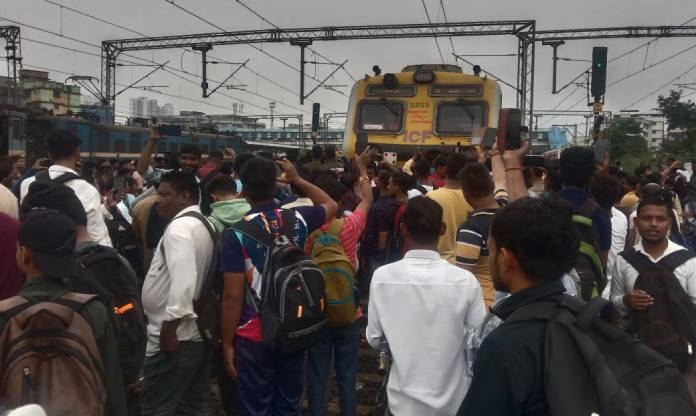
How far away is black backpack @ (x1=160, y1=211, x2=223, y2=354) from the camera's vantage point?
370 cm

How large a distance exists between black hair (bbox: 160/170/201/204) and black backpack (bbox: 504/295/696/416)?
2.61 meters

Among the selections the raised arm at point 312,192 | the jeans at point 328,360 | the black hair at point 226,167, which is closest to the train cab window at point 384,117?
the black hair at point 226,167

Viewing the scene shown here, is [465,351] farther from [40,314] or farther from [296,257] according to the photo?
[40,314]

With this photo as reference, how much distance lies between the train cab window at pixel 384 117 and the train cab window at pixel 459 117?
0.69m

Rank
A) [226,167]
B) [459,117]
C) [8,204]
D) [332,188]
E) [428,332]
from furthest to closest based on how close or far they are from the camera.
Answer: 1. [459,117]
2. [226,167]
3. [332,188]
4. [8,204]
5. [428,332]

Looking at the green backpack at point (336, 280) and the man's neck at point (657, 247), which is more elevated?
the man's neck at point (657, 247)

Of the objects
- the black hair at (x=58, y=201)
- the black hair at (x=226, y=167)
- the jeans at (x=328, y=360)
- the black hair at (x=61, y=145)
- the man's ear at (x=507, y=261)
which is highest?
the black hair at (x=61, y=145)

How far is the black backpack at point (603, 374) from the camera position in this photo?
1669mm

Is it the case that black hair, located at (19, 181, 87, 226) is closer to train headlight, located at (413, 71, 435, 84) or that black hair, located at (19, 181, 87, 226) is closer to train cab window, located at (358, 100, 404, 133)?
train cab window, located at (358, 100, 404, 133)

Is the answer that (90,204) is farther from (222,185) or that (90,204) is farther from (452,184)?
(452,184)

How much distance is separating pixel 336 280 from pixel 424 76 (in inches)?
335

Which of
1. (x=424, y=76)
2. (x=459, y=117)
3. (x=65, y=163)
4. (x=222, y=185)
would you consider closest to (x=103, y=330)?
(x=222, y=185)

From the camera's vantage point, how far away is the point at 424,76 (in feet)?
39.4

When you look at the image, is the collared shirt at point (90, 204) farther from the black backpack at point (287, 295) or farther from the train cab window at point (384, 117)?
the train cab window at point (384, 117)
